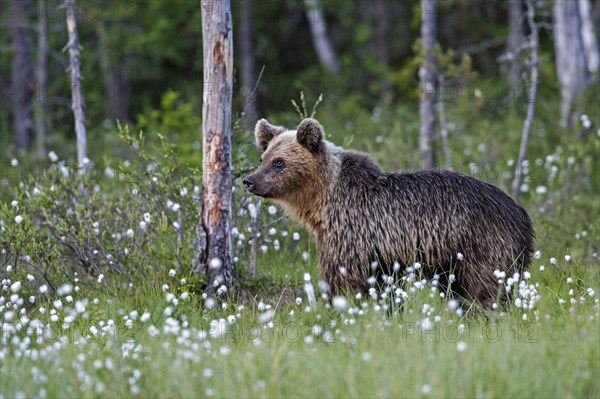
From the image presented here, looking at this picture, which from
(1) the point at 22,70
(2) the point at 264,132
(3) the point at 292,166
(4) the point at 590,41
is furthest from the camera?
(4) the point at 590,41

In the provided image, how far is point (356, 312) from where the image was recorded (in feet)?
Answer: 21.2

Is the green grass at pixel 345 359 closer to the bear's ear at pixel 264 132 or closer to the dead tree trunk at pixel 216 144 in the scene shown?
the dead tree trunk at pixel 216 144

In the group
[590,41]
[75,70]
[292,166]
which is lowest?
[292,166]

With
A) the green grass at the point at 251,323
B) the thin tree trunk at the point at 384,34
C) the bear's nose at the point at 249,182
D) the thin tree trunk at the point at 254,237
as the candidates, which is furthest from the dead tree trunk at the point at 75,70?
the thin tree trunk at the point at 384,34

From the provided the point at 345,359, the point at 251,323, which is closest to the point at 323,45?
the point at 251,323

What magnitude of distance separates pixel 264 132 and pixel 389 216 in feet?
5.58

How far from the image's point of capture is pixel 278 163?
782cm

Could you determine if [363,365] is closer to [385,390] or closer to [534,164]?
[385,390]

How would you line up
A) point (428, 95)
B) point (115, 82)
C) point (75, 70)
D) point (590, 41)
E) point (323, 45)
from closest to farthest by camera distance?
point (75, 70) < point (428, 95) < point (590, 41) < point (115, 82) < point (323, 45)

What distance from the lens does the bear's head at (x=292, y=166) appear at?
25.3ft

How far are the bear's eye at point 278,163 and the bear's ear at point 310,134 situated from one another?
26 centimetres

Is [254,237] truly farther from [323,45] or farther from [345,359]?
[323,45]

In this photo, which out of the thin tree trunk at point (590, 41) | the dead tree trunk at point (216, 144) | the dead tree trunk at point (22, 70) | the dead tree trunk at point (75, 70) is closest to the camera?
the dead tree trunk at point (216, 144)

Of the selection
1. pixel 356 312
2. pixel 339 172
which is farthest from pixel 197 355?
pixel 339 172
